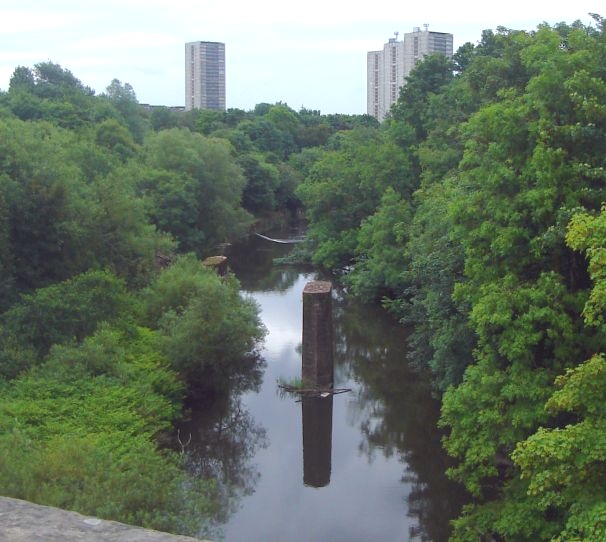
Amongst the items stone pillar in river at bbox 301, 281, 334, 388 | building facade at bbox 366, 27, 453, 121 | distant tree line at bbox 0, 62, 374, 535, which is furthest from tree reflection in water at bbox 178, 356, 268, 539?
building facade at bbox 366, 27, 453, 121

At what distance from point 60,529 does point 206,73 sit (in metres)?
145

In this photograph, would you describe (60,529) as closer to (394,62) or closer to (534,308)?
(534,308)

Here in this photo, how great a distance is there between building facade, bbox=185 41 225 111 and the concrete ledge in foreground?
14224cm

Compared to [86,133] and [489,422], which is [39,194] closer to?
[489,422]

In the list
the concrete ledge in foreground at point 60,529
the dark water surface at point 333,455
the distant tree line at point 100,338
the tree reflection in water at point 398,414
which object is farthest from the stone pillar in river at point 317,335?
the concrete ledge in foreground at point 60,529

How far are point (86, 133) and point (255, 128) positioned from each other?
2995 cm

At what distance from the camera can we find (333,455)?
63.7 ft

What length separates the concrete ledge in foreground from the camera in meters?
3.68

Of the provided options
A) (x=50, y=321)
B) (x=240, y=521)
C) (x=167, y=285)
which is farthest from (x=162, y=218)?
(x=240, y=521)

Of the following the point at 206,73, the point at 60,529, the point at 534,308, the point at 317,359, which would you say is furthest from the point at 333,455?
the point at 206,73

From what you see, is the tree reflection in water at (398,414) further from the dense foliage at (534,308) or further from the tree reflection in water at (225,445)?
the tree reflection in water at (225,445)

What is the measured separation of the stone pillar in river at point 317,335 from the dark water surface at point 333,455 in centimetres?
85

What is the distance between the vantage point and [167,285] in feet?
80.1

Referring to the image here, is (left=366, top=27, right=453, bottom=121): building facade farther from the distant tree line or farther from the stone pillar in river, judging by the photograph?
the stone pillar in river
